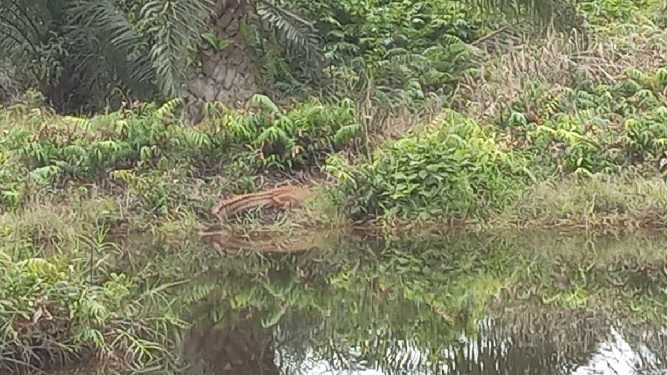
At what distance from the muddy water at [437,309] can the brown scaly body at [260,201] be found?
2.94ft

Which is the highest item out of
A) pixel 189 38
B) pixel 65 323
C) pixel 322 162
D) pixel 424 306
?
pixel 189 38

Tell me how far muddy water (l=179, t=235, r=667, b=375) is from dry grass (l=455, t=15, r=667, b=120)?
2.74m

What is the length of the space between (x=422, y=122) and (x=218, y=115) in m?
1.94

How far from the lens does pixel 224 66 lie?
10.3 m

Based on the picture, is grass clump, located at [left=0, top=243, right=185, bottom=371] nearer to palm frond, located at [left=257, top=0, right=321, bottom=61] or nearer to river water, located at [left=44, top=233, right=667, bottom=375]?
river water, located at [left=44, top=233, right=667, bottom=375]

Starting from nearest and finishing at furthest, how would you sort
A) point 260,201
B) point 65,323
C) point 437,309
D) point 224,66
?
point 65,323, point 437,309, point 260,201, point 224,66

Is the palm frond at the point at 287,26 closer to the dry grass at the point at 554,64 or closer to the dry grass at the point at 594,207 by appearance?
the dry grass at the point at 554,64

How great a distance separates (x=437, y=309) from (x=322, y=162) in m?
3.50

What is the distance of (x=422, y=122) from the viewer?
9.81 m

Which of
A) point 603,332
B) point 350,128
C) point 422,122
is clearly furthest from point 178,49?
point 603,332

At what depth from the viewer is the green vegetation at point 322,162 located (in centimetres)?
614

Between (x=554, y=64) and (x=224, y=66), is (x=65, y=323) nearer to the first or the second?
(x=224, y=66)

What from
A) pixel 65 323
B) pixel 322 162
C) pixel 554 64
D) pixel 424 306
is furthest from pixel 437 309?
pixel 554 64

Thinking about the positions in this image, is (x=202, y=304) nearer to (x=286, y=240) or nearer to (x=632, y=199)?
(x=286, y=240)
